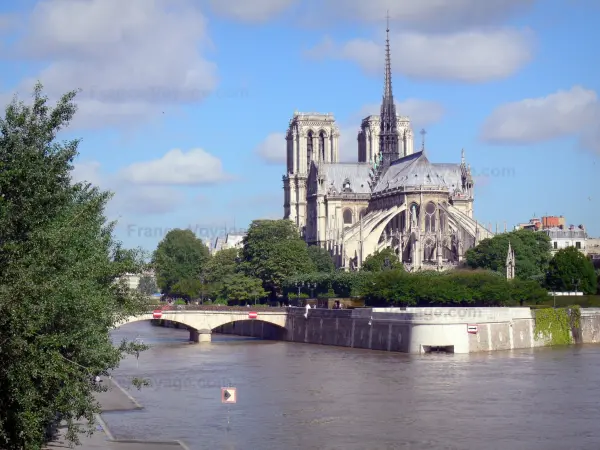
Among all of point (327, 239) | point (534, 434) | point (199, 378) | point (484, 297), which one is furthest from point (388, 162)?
point (534, 434)

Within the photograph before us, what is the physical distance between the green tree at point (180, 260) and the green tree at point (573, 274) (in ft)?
179

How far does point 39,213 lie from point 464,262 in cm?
10616

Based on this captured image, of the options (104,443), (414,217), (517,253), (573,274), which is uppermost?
(414,217)

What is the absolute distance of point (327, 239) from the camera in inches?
6014

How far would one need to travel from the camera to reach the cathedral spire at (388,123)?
156 meters

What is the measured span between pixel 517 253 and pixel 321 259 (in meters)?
27.1

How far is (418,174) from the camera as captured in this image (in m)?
146

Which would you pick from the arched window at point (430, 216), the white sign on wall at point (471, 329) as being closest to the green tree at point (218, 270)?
the arched window at point (430, 216)

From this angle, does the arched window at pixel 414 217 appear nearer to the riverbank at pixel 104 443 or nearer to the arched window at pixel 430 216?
the arched window at pixel 430 216

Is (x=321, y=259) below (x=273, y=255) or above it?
above

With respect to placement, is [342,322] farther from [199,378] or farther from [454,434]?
[454,434]

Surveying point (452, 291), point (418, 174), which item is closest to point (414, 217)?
point (418, 174)

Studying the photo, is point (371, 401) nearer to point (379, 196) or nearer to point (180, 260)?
point (180, 260)

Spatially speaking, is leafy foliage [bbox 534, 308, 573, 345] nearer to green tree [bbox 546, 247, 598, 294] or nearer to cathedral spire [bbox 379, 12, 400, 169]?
green tree [bbox 546, 247, 598, 294]
